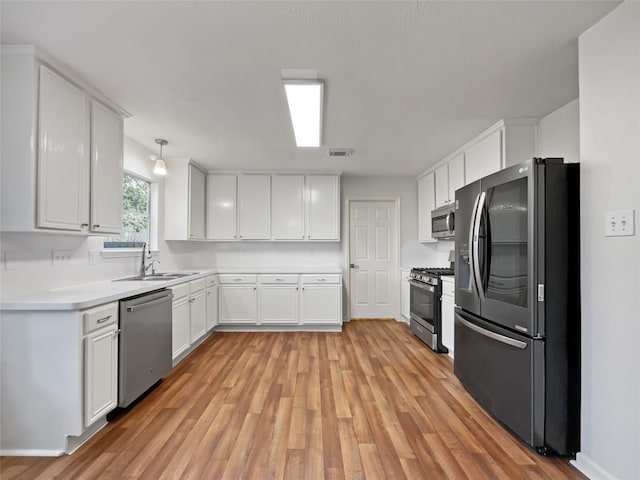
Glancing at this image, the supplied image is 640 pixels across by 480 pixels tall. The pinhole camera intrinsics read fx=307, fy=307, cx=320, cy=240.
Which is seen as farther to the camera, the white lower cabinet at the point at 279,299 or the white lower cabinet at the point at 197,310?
the white lower cabinet at the point at 279,299

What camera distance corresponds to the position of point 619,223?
1.47 m

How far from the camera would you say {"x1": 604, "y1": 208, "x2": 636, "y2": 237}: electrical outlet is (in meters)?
1.42

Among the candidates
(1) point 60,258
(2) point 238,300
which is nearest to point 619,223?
(1) point 60,258

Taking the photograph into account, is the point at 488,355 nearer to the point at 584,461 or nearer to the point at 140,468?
the point at 584,461

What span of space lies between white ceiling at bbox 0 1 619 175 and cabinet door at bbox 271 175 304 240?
5.43 feet

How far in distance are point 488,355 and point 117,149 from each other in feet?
10.7

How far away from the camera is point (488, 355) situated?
6.95 feet

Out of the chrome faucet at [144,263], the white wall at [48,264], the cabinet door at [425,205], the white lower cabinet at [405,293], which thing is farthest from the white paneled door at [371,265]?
the white wall at [48,264]

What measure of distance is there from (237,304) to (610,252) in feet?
12.9

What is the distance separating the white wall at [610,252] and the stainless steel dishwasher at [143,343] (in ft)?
9.30

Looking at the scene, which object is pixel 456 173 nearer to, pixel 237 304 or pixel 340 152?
pixel 340 152

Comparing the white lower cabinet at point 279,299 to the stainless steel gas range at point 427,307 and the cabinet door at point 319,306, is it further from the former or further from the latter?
the stainless steel gas range at point 427,307

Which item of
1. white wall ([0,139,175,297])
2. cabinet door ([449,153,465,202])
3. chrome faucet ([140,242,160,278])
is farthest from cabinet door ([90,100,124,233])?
cabinet door ([449,153,465,202])

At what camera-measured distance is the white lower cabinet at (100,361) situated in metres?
1.84
